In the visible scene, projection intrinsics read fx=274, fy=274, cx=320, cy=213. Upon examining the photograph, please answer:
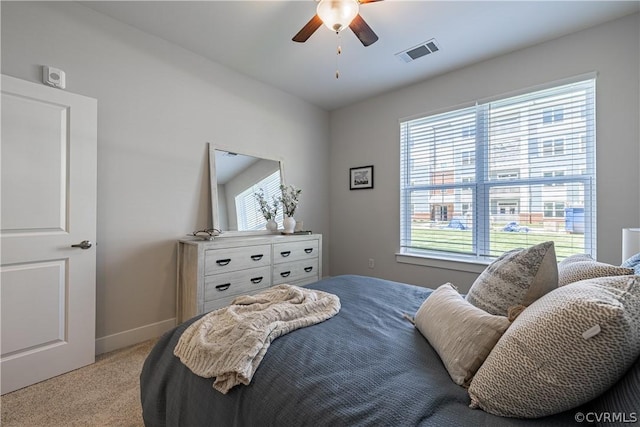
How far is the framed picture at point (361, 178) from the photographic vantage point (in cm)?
372

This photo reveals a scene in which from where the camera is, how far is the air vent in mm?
2525

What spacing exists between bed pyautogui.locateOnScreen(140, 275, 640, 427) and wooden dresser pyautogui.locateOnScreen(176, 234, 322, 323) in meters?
1.06

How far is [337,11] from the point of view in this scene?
1.64 m

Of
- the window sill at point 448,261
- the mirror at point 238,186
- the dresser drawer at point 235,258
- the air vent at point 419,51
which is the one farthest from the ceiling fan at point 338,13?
the window sill at point 448,261

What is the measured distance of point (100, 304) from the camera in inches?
86.4

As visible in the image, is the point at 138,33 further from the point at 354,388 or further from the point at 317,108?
the point at 354,388

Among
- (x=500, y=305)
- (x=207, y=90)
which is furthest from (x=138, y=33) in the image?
(x=500, y=305)

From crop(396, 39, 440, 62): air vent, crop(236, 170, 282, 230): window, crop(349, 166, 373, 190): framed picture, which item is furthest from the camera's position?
crop(349, 166, 373, 190): framed picture

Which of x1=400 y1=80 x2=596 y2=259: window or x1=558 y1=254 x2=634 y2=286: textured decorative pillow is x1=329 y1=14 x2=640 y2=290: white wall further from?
x1=558 y1=254 x2=634 y2=286: textured decorative pillow

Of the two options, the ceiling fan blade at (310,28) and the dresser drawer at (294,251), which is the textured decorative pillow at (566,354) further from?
the dresser drawer at (294,251)

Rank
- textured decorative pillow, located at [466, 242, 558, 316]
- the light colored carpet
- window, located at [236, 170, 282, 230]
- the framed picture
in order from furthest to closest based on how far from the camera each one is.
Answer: the framed picture, window, located at [236, 170, 282, 230], the light colored carpet, textured decorative pillow, located at [466, 242, 558, 316]

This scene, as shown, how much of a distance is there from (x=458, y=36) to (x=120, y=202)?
3.24 metres

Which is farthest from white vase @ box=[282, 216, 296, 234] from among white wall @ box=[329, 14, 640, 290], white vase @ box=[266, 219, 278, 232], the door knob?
the door knob

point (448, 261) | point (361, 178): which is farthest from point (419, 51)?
point (448, 261)
